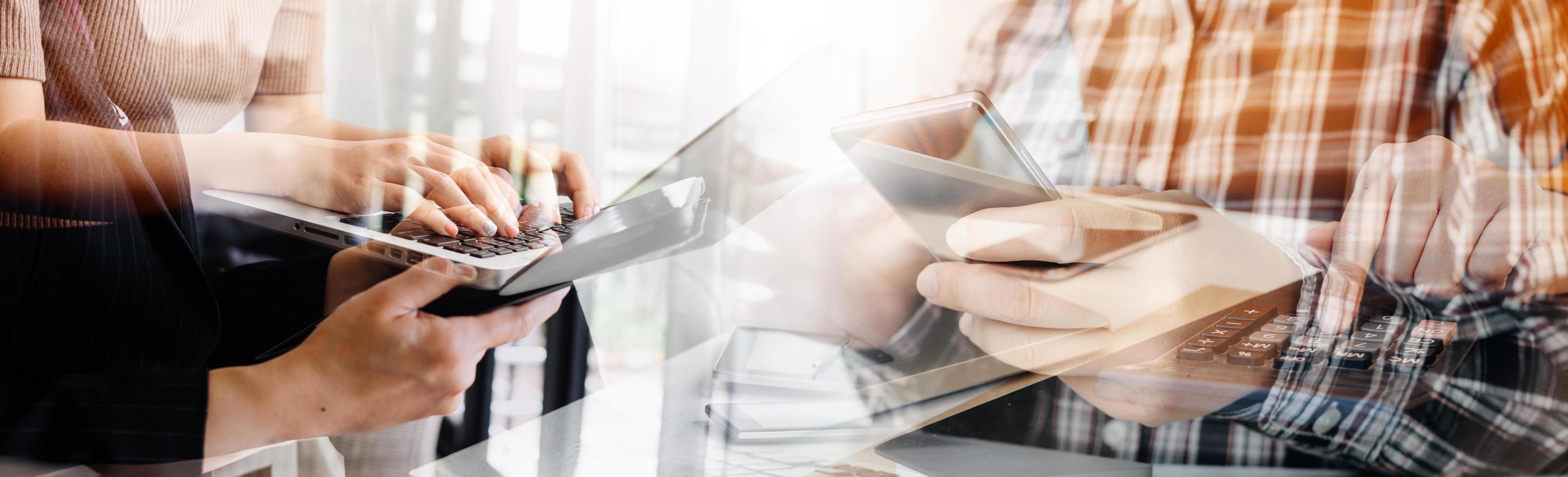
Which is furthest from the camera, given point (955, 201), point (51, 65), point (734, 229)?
point (734, 229)

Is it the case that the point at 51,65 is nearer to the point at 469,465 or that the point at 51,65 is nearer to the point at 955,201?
the point at 469,465

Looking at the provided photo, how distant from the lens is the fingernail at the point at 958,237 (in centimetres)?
48

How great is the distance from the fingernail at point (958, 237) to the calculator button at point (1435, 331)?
1.22 feet

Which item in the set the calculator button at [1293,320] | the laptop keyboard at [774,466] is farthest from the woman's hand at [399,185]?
the calculator button at [1293,320]

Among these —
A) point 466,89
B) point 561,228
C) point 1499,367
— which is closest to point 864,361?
point 561,228

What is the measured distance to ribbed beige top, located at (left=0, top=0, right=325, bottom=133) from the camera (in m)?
0.34

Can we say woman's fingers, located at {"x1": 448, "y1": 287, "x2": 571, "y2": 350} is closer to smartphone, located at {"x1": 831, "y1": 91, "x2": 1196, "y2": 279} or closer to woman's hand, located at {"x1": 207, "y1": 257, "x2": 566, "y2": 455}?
woman's hand, located at {"x1": 207, "y1": 257, "x2": 566, "y2": 455}

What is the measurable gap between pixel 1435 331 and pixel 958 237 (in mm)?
398

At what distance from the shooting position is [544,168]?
1.62ft

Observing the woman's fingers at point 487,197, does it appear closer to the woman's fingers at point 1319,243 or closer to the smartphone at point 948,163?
the smartphone at point 948,163

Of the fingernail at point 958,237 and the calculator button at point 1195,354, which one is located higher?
the fingernail at point 958,237

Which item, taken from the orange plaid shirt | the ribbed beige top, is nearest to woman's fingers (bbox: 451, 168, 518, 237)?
the ribbed beige top

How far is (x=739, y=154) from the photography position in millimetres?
564

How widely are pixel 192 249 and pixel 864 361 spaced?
48cm
